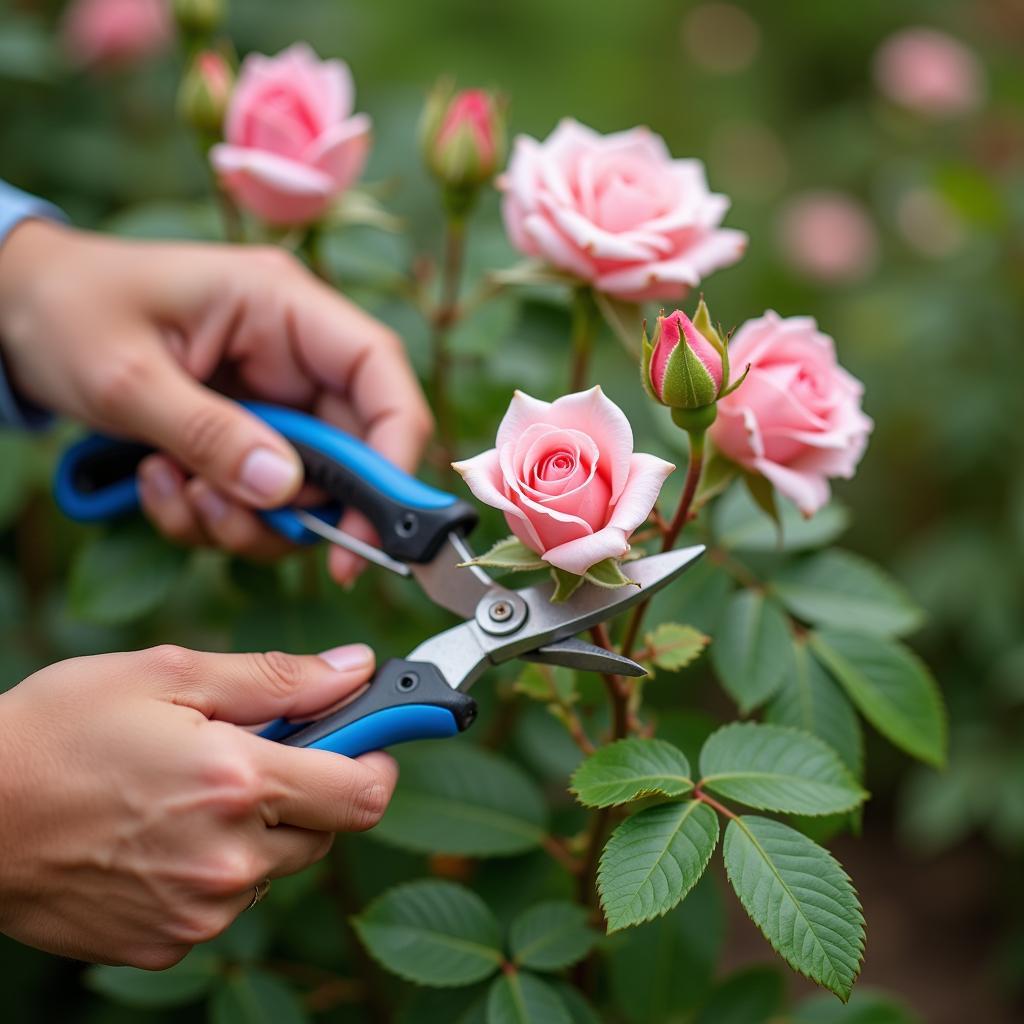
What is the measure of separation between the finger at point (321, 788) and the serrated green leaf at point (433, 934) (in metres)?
0.15

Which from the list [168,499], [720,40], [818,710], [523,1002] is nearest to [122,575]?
[168,499]

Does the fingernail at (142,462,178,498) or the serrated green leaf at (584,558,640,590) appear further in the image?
the fingernail at (142,462,178,498)

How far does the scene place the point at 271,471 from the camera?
86cm

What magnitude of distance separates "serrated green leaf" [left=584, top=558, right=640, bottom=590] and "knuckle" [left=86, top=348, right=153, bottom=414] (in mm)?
460

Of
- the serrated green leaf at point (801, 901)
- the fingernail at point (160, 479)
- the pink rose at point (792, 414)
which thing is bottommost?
the fingernail at point (160, 479)

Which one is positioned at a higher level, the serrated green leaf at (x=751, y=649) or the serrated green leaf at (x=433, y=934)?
the serrated green leaf at (x=751, y=649)

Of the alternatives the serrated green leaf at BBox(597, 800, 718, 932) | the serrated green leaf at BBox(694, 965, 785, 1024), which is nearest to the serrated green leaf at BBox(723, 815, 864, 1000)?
the serrated green leaf at BBox(597, 800, 718, 932)

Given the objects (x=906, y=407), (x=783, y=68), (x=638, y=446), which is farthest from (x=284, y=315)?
(x=783, y=68)

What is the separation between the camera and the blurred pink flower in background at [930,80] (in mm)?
2078

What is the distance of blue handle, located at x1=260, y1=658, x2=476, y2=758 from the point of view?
69cm

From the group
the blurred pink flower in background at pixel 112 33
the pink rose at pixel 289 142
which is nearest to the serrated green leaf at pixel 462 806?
the pink rose at pixel 289 142

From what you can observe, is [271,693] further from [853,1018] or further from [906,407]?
[906,407]

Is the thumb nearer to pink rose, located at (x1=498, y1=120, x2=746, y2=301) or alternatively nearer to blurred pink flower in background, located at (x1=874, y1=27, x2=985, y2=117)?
pink rose, located at (x1=498, y1=120, x2=746, y2=301)

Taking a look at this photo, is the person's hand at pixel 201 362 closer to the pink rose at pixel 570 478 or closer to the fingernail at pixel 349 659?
the fingernail at pixel 349 659
